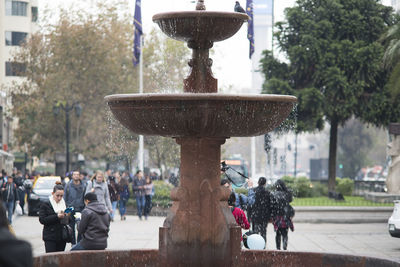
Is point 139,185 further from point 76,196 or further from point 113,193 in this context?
point 76,196

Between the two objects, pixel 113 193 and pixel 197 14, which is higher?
pixel 197 14

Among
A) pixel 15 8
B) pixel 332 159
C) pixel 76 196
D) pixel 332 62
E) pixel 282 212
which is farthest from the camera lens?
pixel 15 8

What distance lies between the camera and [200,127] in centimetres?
901

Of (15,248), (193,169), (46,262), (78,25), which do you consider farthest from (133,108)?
(78,25)

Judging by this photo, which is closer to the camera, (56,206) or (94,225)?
(94,225)

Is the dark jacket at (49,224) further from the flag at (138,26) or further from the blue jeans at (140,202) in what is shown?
the flag at (138,26)

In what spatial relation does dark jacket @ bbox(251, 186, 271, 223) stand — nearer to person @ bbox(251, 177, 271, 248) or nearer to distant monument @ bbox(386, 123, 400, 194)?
person @ bbox(251, 177, 271, 248)

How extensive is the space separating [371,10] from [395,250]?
20.7 m

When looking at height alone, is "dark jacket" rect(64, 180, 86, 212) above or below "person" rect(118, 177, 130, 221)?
above

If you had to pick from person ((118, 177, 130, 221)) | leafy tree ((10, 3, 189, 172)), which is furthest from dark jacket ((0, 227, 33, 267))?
leafy tree ((10, 3, 189, 172))

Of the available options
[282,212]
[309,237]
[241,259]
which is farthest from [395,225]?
[241,259]

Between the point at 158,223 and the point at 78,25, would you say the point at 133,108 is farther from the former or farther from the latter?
the point at 78,25

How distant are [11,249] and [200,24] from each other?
6.73m

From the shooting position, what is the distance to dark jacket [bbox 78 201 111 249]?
10.7m
